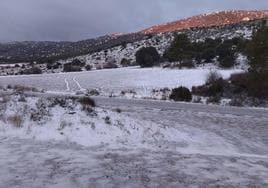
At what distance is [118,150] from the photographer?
12.6 meters

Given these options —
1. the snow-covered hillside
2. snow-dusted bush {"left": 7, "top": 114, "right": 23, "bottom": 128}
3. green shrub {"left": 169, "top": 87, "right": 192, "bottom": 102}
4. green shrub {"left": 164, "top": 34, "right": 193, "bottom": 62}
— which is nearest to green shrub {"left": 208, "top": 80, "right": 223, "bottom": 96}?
green shrub {"left": 169, "top": 87, "right": 192, "bottom": 102}

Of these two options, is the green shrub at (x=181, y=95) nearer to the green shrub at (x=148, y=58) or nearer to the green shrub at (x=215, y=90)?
the green shrub at (x=215, y=90)

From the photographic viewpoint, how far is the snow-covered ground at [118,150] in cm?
959

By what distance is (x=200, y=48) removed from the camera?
62.1 meters

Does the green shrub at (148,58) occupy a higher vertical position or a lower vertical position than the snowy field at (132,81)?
higher

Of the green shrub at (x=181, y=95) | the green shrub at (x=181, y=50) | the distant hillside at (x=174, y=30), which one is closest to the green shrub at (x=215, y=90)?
the green shrub at (x=181, y=95)

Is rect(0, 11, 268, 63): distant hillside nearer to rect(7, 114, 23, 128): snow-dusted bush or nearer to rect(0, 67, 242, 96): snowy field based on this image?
rect(0, 67, 242, 96): snowy field

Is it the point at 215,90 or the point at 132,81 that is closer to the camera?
the point at 215,90

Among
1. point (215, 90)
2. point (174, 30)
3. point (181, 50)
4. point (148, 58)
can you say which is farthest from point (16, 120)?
point (174, 30)

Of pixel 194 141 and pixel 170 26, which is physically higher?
pixel 170 26

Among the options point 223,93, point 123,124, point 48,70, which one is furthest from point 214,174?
point 48,70

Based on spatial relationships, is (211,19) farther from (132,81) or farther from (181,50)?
(132,81)

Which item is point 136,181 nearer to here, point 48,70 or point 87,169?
point 87,169

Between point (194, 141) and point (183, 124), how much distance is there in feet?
11.8
